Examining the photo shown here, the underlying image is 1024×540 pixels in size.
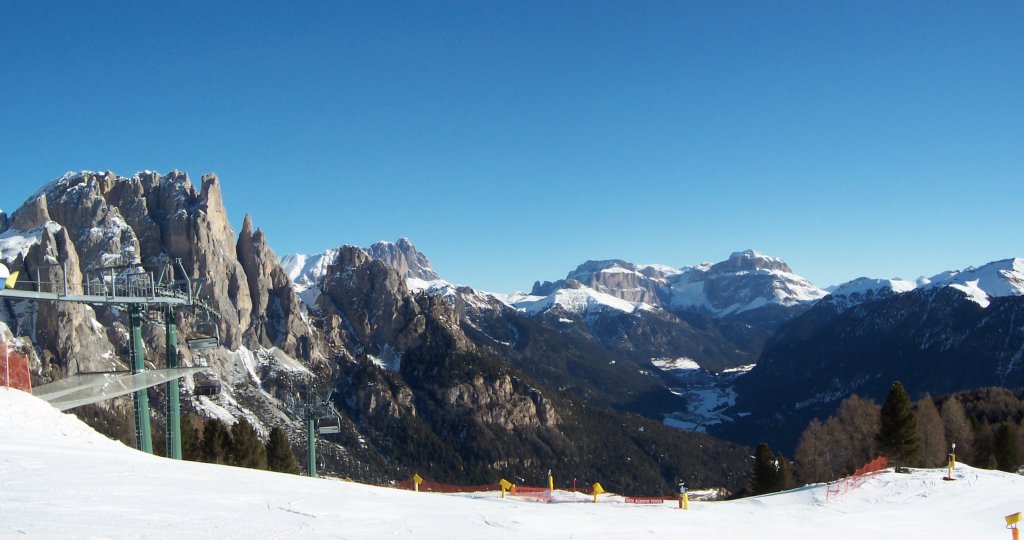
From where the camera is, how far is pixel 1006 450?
3017 inches

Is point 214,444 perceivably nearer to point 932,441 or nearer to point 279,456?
point 279,456

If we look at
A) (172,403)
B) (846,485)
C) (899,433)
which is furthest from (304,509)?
(899,433)

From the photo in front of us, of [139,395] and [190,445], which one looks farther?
[190,445]

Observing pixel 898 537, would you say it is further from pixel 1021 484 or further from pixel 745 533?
pixel 1021 484

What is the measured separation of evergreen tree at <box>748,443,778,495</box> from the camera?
87.2 m

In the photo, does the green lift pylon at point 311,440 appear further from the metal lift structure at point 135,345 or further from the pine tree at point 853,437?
the pine tree at point 853,437

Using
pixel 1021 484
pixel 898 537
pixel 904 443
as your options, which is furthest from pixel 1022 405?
pixel 898 537

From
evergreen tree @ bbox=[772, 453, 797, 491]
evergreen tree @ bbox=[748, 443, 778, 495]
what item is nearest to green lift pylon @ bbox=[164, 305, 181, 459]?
evergreen tree @ bbox=[748, 443, 778, 495]

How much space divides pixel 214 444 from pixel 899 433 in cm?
6070

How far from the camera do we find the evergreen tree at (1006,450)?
3002 inches

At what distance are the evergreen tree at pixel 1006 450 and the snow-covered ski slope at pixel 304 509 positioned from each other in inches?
1733

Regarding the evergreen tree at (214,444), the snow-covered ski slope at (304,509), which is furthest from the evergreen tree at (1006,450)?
the evergreen tree at (214,444)

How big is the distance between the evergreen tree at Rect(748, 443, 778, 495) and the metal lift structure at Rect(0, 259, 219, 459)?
2473 inches

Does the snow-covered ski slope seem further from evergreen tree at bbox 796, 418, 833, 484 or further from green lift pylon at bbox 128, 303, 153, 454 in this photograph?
evergreen tree at bbox 796, 418, 833, 484
